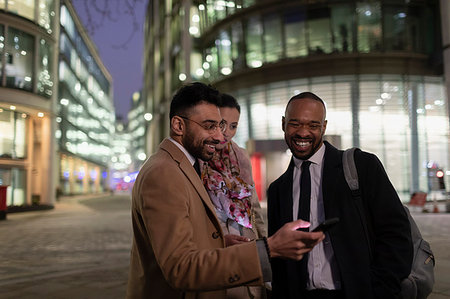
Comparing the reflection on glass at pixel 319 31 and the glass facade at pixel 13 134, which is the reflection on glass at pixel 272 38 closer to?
the reflection on glass at pixel 319 31

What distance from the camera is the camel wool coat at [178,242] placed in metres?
1.67

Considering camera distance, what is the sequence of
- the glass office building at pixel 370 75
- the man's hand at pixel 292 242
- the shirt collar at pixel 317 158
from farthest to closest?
the glass office building at pixel 370 75 < the shirt collar at pixel 317 158 < the man's hand at pixel 292 242

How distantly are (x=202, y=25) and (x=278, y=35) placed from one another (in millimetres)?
8662

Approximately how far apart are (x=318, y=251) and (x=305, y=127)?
770mm

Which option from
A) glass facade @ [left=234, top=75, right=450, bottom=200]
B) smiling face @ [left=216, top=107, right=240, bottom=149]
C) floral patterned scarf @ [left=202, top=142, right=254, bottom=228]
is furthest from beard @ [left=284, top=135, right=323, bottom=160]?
glass facade @ [left=234, top=75, right=450, bottom=200]

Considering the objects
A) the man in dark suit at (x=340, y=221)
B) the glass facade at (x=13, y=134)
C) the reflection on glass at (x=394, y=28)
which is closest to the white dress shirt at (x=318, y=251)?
the man in dark suit at (x=340, y=221)

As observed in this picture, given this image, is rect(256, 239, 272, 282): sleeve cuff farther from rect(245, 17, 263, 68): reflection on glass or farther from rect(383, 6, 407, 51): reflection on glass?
rect(245, 17, 263, 68): reflection on glass

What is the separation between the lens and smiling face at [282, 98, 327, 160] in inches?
101

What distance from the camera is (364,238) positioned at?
226 cm

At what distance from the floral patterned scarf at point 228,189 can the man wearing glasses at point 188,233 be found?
2.48 feet

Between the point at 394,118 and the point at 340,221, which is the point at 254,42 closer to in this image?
the point at 394,118

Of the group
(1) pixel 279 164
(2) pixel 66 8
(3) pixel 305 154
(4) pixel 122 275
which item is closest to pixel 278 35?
(1) pixel 279 164

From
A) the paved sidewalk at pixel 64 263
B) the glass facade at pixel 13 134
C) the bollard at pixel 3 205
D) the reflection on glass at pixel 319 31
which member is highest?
the reflection on glass at pixel 319 31

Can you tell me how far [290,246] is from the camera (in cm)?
169
